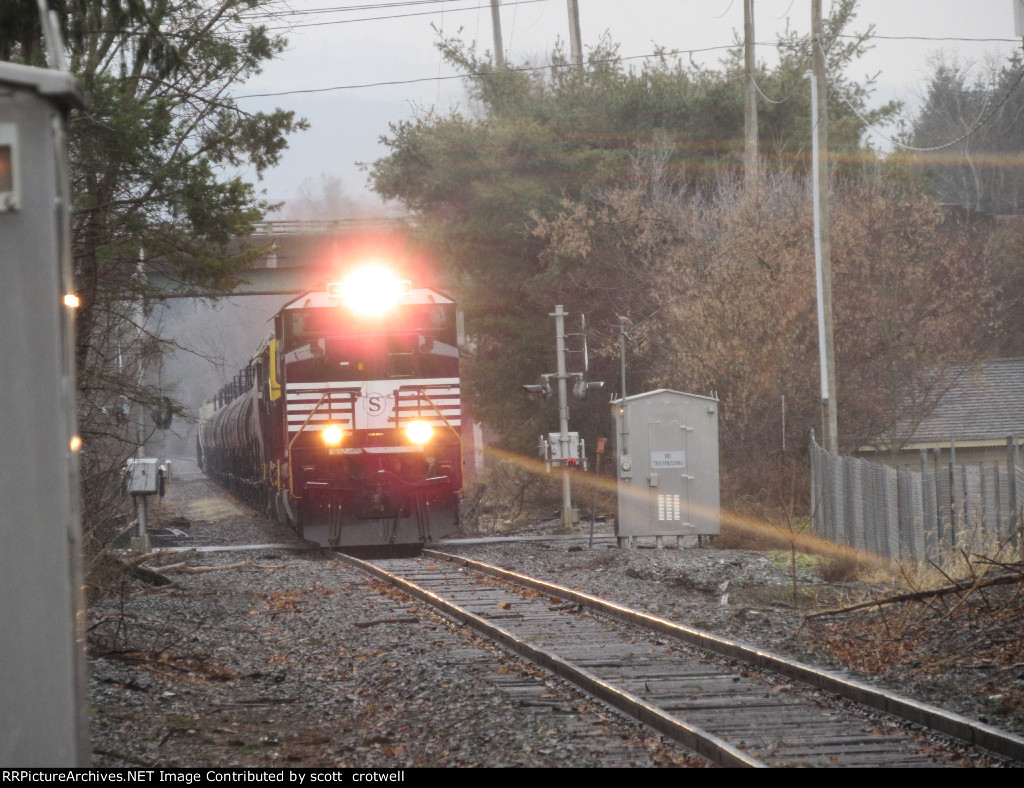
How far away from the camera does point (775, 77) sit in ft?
115

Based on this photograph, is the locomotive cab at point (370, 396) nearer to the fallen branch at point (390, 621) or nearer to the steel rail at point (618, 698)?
the steel rail at point (618, 698)

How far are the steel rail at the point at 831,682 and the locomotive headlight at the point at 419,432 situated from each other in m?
5.09

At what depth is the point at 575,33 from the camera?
3781 centimetres

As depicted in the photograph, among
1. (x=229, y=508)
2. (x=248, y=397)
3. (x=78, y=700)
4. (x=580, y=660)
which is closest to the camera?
(x=78, y=700)

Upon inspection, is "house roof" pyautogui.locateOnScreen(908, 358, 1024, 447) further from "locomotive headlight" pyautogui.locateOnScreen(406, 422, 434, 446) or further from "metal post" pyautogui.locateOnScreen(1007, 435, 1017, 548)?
"metal post" pyautogui.locateOnScreen(1007, 435, 1017, 548)

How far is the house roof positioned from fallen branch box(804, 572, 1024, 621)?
2286 cm

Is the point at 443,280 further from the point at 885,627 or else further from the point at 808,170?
the point at 885,627

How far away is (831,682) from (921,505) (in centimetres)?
799

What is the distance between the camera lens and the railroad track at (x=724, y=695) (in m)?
5.91

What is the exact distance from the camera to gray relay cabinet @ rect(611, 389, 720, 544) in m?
16.9

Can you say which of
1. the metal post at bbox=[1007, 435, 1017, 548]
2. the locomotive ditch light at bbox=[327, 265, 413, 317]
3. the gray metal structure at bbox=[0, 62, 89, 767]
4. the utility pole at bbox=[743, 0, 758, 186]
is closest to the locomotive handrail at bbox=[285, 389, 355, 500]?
the locomotive ditch light at bbox=[327, 265, 413, 317]

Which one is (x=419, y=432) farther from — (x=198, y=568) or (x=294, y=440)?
(x=198, y=568)

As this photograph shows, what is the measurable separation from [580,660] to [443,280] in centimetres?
2781
